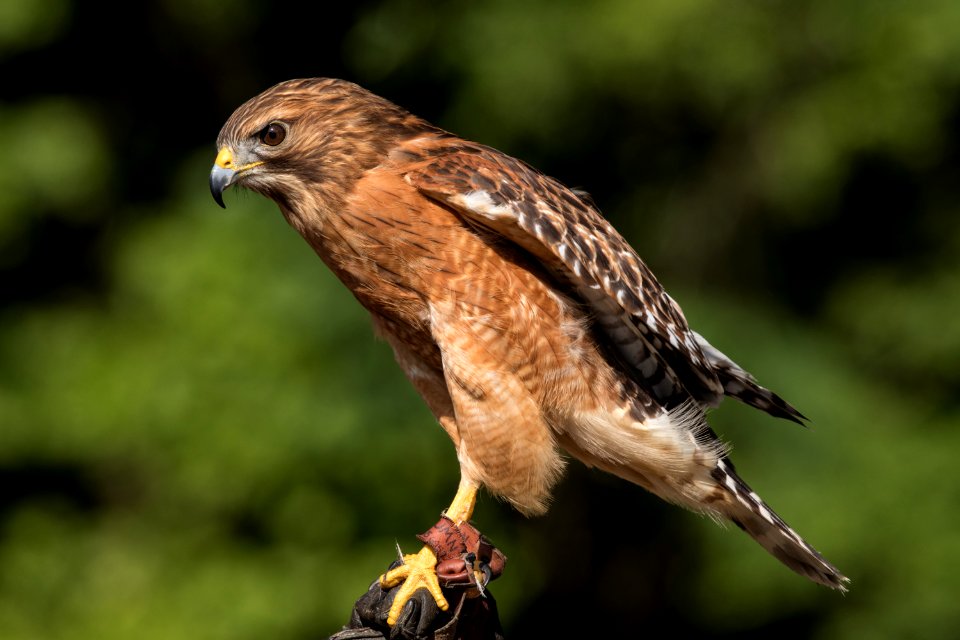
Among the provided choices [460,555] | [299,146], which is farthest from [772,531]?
[299,146]

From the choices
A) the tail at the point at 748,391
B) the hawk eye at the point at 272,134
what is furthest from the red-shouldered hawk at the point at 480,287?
the tail at the point at 748,391

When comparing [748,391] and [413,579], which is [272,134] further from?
[748,391]

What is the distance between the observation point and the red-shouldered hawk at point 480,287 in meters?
3.53

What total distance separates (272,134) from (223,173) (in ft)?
0.60

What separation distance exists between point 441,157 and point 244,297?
358 centimetres

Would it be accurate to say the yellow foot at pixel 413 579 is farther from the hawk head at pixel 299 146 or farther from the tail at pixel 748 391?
the tail at pixel 748 391

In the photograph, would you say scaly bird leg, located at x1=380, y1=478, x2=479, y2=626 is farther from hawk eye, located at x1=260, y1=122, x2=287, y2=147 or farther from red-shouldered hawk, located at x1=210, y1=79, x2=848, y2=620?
hawk eye, located at x1=260, y1=122, x2=287, y2=147

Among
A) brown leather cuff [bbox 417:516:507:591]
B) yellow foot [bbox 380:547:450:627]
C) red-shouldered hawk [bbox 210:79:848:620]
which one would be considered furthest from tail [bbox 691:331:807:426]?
yellow foot [bbox 380:547:450:627]

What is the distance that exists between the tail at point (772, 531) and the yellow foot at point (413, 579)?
3.48 ft

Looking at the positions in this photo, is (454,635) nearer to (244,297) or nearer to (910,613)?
(244,297)

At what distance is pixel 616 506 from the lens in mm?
8164

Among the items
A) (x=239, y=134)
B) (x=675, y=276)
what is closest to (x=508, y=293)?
(x=239, y=134)

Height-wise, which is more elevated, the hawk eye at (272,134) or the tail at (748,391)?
the hawk eye at (272,134)

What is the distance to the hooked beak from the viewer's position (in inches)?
143
